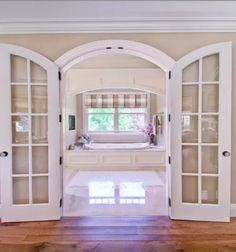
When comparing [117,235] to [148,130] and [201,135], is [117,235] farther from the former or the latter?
[148,130]

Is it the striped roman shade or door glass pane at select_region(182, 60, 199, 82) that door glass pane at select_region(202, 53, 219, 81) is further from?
the striped roman shade

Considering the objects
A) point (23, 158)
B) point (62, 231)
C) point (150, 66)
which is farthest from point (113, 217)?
point (150, 66)

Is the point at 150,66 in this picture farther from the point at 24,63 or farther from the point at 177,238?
the point at 177,238

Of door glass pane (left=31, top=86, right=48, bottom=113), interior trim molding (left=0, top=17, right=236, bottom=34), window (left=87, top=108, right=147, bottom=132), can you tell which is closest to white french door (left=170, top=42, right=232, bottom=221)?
interior trim molding (left=0, top=17, right=236, bottom=34)

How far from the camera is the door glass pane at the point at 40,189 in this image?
3.45 metres

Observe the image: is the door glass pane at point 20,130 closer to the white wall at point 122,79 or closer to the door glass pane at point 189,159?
the door glass pane at point 189,159

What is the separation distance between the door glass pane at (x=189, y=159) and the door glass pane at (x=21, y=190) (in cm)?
220

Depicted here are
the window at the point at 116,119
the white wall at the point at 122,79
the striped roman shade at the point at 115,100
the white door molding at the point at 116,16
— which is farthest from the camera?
the window at the point at 116,119

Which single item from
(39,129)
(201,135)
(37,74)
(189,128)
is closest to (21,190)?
(39,129)

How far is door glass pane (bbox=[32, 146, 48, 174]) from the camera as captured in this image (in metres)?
3.45

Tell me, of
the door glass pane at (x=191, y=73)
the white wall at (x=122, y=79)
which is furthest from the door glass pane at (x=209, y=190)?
the white wall at (x=122, y=79)

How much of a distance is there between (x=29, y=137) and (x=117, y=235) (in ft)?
5.69

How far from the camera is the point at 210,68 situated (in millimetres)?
3354

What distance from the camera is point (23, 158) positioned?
345 centimetres
